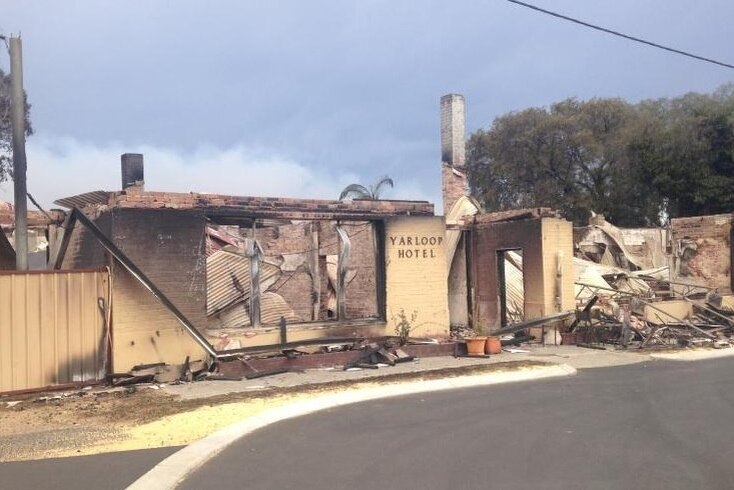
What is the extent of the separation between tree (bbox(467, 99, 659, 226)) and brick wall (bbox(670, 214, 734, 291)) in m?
10.9

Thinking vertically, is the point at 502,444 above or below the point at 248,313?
below

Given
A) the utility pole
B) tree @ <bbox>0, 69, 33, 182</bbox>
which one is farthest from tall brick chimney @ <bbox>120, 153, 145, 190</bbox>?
the utility pole

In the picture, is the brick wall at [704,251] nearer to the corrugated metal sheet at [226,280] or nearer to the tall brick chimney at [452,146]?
the tall brick chimney at [452,146]

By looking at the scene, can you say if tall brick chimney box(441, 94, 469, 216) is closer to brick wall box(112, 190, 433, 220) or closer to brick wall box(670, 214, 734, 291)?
brick wall box(670, 214, 734, 291)

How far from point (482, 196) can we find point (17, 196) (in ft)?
101

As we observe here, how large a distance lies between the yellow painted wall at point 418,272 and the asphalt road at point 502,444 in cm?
515

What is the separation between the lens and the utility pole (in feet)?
40.3

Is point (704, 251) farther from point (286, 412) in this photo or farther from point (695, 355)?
point (286, 412)

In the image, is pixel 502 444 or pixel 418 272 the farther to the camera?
pixel 418 272

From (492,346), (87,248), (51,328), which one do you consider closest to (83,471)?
(51,328)

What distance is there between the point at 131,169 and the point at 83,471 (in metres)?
25.0

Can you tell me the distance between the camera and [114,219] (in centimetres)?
1253

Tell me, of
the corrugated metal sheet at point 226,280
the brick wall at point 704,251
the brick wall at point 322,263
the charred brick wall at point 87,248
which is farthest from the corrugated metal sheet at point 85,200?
the brick wall at point 704,251

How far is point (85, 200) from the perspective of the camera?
545 inches
